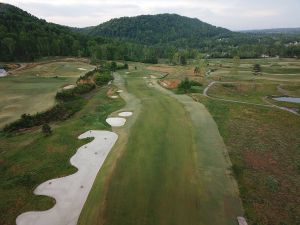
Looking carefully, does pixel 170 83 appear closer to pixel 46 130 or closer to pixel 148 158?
pixel 46 130

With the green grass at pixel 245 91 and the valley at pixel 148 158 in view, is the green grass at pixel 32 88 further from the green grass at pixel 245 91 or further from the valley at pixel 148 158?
the green grass at pixel 245 91

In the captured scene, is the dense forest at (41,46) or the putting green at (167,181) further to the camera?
the dense forest at (41,46)

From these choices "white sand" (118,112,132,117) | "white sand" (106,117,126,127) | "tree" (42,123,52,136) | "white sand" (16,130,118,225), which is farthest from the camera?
"white sand" (118,112,132,117)

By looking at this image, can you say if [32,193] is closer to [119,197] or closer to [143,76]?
[119,197]

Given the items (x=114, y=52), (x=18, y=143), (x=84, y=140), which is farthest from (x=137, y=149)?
(x=114, y=52)

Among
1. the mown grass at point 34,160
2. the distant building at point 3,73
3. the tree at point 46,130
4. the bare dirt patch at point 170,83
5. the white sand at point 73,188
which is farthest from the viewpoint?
the distant building at point 3,73

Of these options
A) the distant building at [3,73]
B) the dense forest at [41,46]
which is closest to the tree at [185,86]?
the distant building at [3,73]

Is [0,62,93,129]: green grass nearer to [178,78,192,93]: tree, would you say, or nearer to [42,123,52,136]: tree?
[42,123,52,136]: tree

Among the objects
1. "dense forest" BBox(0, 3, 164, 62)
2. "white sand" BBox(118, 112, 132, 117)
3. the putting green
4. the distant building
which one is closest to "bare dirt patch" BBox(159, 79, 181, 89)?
"white sand" BBox(118, 112, 132, 117)
